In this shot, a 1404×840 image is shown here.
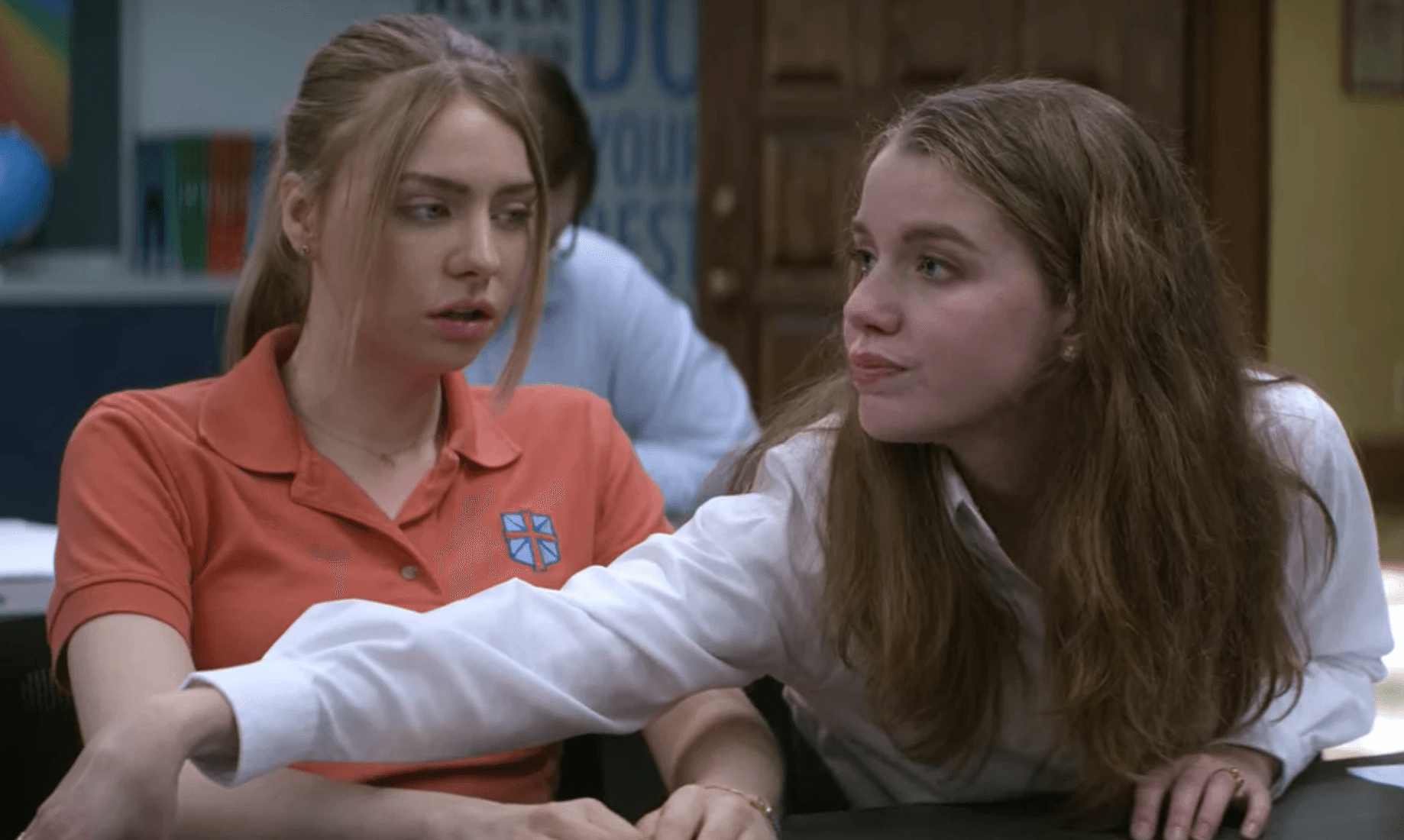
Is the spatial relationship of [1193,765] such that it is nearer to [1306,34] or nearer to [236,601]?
[236,601]

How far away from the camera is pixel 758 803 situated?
4.01 feet

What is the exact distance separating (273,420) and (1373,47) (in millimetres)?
5732

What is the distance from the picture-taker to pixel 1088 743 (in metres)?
1.19

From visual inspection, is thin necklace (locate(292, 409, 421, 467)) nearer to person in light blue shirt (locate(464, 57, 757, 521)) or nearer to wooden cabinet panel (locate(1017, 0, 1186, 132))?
person in light blue shirt (locate(464, 57, 757, 521))

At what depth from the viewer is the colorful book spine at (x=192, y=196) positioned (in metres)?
4.54

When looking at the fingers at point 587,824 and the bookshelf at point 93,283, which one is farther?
the bookshelf at point 93,283

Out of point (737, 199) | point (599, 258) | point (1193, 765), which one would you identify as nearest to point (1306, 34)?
point (737, 199)

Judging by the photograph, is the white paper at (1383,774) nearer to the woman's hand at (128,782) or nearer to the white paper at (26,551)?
the woman's hand at (128,782)

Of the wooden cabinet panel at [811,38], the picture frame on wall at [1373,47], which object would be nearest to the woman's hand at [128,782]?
the wooden cabinet panel at [811,38]

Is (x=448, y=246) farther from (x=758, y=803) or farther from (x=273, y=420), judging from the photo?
(x=758, y=803)

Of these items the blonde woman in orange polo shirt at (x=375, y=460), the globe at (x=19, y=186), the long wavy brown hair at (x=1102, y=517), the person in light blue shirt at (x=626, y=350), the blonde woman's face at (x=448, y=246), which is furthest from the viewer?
the globe at (x=19, y=186)

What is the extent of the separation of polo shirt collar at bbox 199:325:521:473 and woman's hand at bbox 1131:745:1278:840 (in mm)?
657

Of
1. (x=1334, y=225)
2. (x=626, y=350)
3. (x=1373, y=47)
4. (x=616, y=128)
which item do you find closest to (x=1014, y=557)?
(x=626, y=350)

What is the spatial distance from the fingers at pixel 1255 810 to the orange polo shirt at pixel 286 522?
22.5 inches
